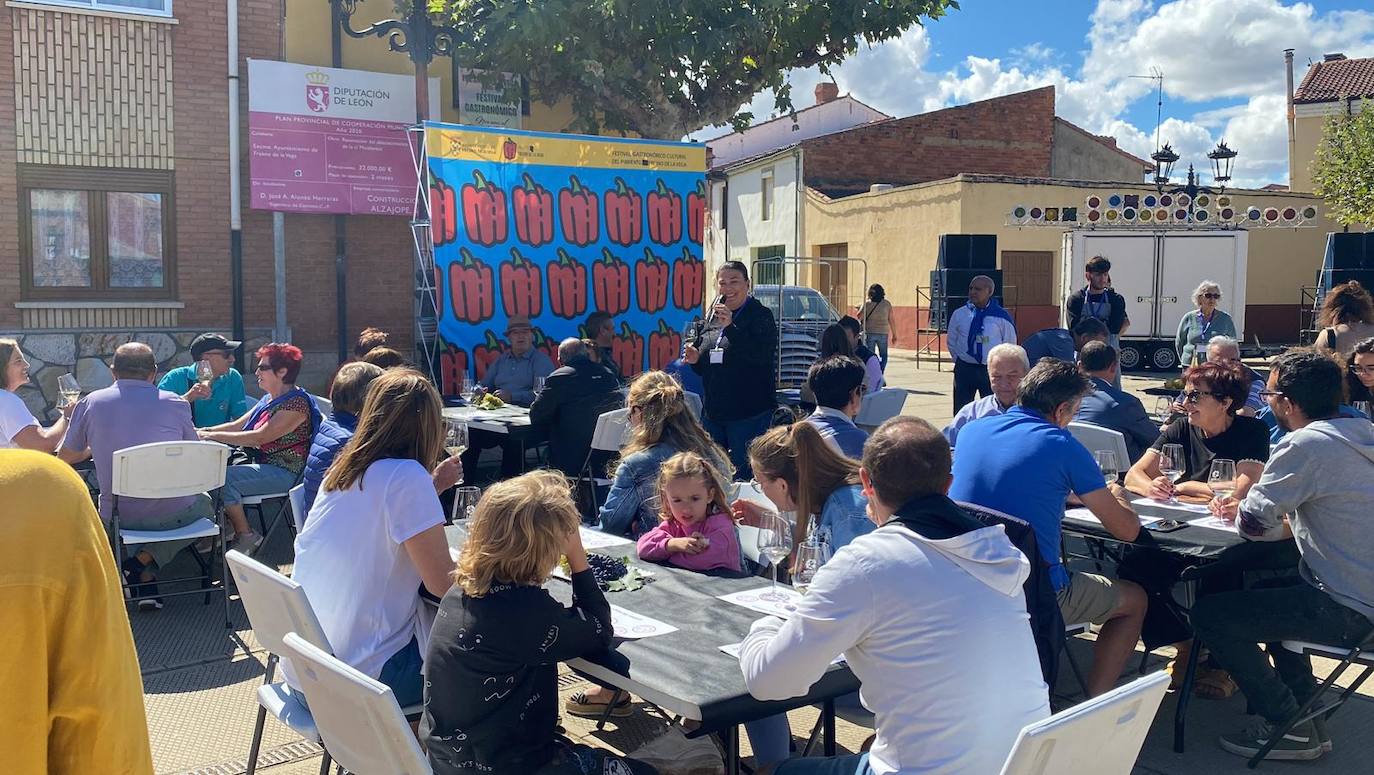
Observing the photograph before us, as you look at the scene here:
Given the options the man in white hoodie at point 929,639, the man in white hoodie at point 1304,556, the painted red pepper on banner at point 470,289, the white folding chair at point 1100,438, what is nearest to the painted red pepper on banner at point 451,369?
the painted red pepper on banner at point 470,289

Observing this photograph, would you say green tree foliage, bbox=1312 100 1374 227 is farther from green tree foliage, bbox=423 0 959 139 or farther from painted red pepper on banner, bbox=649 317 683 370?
painted red pepper on banner, bbox=649 317 683 370

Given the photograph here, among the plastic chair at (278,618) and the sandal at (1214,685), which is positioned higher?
the plastic chair at (278,618)

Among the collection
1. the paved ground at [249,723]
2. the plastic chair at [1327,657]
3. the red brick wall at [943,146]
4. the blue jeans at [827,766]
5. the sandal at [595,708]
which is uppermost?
the red brick wall at [943,146]

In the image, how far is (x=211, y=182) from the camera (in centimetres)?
1135

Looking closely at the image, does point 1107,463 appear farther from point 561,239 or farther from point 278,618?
point 561,239

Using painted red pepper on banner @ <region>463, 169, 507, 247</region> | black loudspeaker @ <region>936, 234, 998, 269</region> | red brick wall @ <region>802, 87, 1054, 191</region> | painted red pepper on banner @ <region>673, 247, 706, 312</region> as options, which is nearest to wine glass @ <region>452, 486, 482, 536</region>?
painted red pepper on banner @ <region>463, 169, 507, 247</region>

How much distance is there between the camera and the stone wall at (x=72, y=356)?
35.3ft

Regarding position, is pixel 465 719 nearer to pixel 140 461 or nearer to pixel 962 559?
pixel 962 559

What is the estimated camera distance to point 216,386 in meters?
7.46

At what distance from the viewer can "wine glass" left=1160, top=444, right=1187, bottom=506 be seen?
4891 millimetres

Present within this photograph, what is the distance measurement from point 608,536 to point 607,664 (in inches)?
63.0

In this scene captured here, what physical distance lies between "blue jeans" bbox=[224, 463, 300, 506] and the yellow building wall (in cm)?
661

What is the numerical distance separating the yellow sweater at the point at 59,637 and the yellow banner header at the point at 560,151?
29.6 ft

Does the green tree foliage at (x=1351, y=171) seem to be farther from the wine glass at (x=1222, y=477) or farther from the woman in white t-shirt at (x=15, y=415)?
the woman in white t-shirt at (x=15, y=415)
